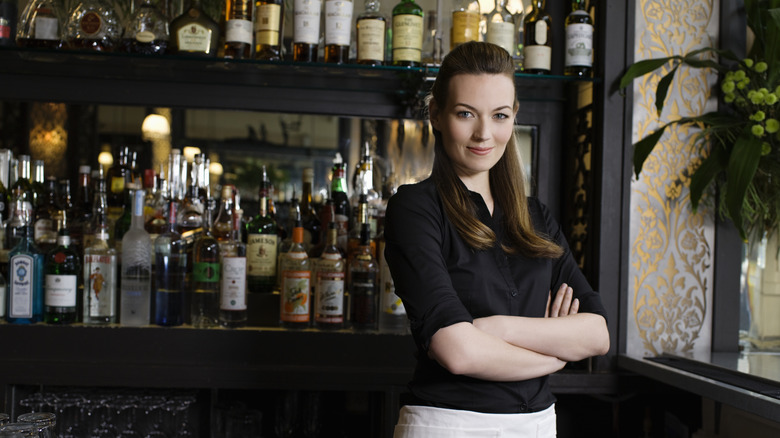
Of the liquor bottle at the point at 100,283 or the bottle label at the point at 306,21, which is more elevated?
the bottle label at the point at 306,21

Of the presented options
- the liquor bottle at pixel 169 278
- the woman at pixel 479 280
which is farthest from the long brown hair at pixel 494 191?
the liquor bottle at pixel 169 278

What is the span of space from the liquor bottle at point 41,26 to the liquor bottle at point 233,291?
0.67m

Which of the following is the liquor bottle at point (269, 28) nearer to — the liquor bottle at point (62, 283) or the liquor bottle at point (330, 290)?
the liquor bottle at point (330, 290)

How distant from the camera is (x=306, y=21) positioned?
1.90 meters

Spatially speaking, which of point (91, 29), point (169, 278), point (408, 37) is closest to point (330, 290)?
point (169, 278)

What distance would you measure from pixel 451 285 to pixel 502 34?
1.02 meters

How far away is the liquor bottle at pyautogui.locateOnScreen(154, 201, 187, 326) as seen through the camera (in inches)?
73.8

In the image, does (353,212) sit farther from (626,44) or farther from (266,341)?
(626,44)

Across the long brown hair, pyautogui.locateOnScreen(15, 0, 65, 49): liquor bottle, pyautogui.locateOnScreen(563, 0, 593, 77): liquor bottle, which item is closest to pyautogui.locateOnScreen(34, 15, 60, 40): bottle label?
pyautogui.locateOnScreen(15, 0, 65, 49): liquor bottle

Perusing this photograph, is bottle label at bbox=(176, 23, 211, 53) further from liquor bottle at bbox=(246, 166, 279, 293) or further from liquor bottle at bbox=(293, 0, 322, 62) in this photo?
liquor bottle at bbox=(246, 166, 279, 293)

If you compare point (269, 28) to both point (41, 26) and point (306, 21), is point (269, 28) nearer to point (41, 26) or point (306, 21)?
point (306, 21)

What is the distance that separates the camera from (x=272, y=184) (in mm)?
2174

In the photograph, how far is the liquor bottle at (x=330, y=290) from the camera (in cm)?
187

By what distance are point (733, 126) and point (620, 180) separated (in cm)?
29
